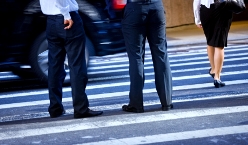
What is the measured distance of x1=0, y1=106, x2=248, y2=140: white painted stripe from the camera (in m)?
6.42

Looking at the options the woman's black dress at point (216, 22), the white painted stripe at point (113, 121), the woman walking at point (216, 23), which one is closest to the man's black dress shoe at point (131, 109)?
the white painted stripe at point (113, 121)

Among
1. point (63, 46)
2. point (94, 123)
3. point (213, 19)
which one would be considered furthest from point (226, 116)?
point (213, 19)

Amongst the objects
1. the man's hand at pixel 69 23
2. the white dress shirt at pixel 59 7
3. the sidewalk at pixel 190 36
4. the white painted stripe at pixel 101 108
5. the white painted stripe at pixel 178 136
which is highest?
the white dress shirt at pixel 59 7

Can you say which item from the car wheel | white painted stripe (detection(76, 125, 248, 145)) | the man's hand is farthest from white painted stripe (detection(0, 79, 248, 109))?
white painted stripe (detection(76, 125, 248, 145))

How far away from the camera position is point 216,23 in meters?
8.74

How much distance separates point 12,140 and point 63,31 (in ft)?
4.24

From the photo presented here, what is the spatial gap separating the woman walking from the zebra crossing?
15.1 inches

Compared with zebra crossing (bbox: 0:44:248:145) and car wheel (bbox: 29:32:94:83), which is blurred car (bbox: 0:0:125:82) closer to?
car wheel (bbox: 29:32:94:83)

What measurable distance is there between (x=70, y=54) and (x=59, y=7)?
1.64ft

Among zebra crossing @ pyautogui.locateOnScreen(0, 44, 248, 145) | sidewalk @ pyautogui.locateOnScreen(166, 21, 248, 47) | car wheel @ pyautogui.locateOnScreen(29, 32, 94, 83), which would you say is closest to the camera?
zebra crossing @ pyautogui.locateOnScreen(0, 44, 248, 145)

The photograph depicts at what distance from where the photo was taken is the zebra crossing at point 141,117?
5977 millimetres

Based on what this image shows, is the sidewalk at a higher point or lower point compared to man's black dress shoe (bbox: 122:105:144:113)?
lower

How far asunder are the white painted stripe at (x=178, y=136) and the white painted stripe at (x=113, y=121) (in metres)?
0.65

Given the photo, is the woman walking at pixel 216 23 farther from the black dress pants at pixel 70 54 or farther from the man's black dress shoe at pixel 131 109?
the black dress pants at pixel 70 54
